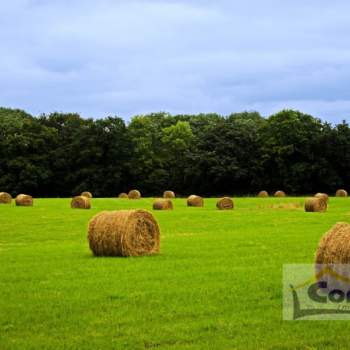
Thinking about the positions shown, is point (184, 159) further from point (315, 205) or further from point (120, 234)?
point (120, 234)

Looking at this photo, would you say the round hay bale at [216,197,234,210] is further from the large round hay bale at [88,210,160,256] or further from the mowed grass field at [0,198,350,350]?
the large round hay bale at [88,210,160,256]

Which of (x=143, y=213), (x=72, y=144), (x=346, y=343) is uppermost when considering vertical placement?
(x=72, y=144)

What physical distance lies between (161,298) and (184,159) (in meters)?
82.4

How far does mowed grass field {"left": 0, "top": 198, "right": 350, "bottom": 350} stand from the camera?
30.5 feet

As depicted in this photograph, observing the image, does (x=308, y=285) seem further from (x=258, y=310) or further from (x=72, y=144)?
(x=72, y=144)

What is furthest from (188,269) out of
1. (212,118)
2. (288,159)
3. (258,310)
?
(212,118)

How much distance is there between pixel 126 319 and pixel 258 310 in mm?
2236

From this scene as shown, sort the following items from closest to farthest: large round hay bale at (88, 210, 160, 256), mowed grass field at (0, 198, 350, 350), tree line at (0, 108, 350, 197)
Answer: mowed grass field at (0, 198, 350, 350) < large round hay bale at (88, 210, 160, 256) < tree line at (0, 108, 350, 197)

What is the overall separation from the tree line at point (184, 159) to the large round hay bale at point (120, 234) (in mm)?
67591

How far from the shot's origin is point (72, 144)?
94.5m

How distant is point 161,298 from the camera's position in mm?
12125

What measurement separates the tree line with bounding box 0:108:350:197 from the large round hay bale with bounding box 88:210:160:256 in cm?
6759

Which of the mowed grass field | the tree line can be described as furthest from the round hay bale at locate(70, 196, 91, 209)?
the tree line

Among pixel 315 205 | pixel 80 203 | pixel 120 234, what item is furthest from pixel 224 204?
pixel 120 234
